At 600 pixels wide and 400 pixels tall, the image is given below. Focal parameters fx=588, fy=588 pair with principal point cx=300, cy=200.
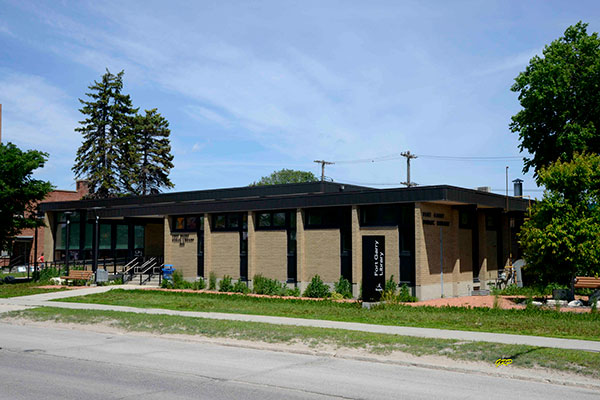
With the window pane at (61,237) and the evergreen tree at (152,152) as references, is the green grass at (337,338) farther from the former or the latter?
the evergreen tree at (152,152)

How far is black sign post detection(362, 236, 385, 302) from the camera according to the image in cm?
2280

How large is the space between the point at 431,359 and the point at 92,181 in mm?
58008

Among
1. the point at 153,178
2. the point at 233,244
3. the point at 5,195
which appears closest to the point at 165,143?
the point at 153,178

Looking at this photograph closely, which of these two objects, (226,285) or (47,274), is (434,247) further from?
(47,274)

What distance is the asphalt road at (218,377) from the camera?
9359 mm

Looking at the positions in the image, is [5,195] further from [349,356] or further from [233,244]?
[349,356]

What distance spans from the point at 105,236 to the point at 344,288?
21292 mm

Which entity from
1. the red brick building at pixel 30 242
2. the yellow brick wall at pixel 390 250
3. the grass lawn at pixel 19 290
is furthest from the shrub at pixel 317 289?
the red brick building at pixel 30 242

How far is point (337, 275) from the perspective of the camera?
88.0 ft

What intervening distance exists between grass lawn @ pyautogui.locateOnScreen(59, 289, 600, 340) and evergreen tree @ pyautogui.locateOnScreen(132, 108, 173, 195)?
4354 cm

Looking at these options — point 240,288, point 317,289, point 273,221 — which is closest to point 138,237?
point 240,288

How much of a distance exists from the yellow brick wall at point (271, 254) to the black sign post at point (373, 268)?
21.4ft

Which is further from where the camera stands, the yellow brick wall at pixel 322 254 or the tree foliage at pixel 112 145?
the tree foliage at pixel 112 145

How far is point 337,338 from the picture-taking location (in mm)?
14477
